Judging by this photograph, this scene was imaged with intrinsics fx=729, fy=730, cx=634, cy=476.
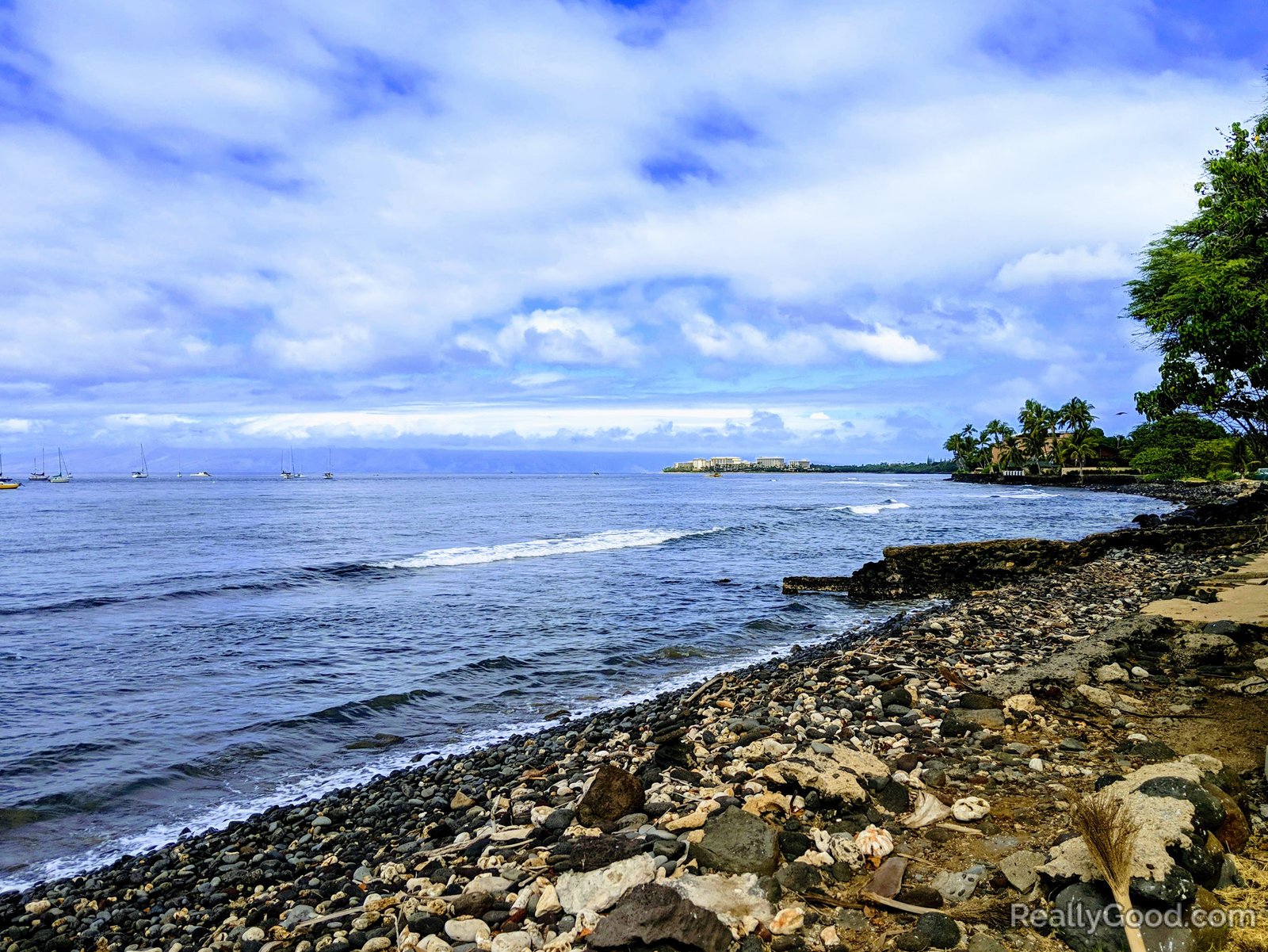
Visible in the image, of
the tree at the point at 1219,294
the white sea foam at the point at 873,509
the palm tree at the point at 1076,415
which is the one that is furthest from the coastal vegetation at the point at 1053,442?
the tree at the point at 1219,294

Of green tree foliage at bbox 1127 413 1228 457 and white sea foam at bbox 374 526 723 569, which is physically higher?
green tree foliage at bbox 1127 413 1228 457

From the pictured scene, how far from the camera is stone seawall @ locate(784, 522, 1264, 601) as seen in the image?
25.9 metres

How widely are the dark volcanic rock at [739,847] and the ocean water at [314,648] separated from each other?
726 centimetres

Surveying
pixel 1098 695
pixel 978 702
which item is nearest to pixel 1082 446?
pixel 1098 695

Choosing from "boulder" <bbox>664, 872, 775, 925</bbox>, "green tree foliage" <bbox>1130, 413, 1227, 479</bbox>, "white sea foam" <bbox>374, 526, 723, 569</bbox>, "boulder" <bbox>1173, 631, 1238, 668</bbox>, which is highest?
"green tree foliage" <bbox>1130, 413, 1227, 479</bbox>

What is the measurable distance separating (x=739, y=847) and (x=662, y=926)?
1.19 metres

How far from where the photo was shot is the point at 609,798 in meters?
6.62

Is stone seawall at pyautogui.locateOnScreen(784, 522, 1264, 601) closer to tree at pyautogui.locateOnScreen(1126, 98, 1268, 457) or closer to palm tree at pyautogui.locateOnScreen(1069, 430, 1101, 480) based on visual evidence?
tree at pyautogui.locateOnScreen(1126, 98, 1268, 457)

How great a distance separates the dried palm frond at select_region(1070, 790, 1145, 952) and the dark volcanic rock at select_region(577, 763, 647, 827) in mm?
3581

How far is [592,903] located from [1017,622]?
1333 centimetres

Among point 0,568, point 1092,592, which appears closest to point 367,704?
point 1092,592

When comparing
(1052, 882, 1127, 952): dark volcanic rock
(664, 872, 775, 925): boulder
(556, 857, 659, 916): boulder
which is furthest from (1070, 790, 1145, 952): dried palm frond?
(556, 857, 659, 916): boulder

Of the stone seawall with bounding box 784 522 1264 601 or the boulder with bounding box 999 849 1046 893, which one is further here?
the stone seawall with bounding box 784 522 1264 601

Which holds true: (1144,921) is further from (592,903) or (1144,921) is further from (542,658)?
(542,658)
